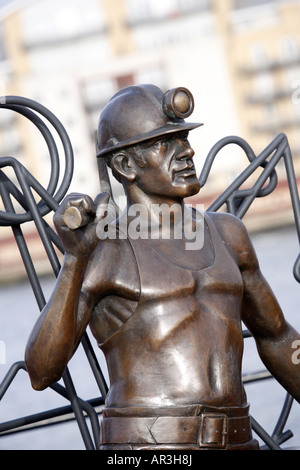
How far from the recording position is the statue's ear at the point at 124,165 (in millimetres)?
3035

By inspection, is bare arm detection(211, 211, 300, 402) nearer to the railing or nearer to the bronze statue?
the bronze statue

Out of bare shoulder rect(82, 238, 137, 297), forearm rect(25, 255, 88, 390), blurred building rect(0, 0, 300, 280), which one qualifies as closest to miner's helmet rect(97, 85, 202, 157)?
bare shoulder rect(82, 238, 137, 297)

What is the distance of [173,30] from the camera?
122 feet

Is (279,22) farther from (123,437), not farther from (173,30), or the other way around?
(123,437)

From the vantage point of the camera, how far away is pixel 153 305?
2.92 m

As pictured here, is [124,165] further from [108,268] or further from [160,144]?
[108,268]

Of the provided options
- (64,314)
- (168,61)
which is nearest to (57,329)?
(64,314)

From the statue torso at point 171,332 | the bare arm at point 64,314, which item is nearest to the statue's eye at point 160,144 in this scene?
the statue torso at point 171,332

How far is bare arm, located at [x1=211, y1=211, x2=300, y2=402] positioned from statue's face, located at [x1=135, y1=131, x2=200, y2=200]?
10.0 inches

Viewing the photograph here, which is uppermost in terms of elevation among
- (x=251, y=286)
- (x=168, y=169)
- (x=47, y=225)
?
(x=168, y=169)

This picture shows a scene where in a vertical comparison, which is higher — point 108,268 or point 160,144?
point 160,144

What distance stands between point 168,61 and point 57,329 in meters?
34.8

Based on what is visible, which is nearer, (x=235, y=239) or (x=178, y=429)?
(x=178, y=429)

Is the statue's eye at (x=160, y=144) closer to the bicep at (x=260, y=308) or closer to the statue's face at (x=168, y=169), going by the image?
the statue's face at (x=168, y=169)
